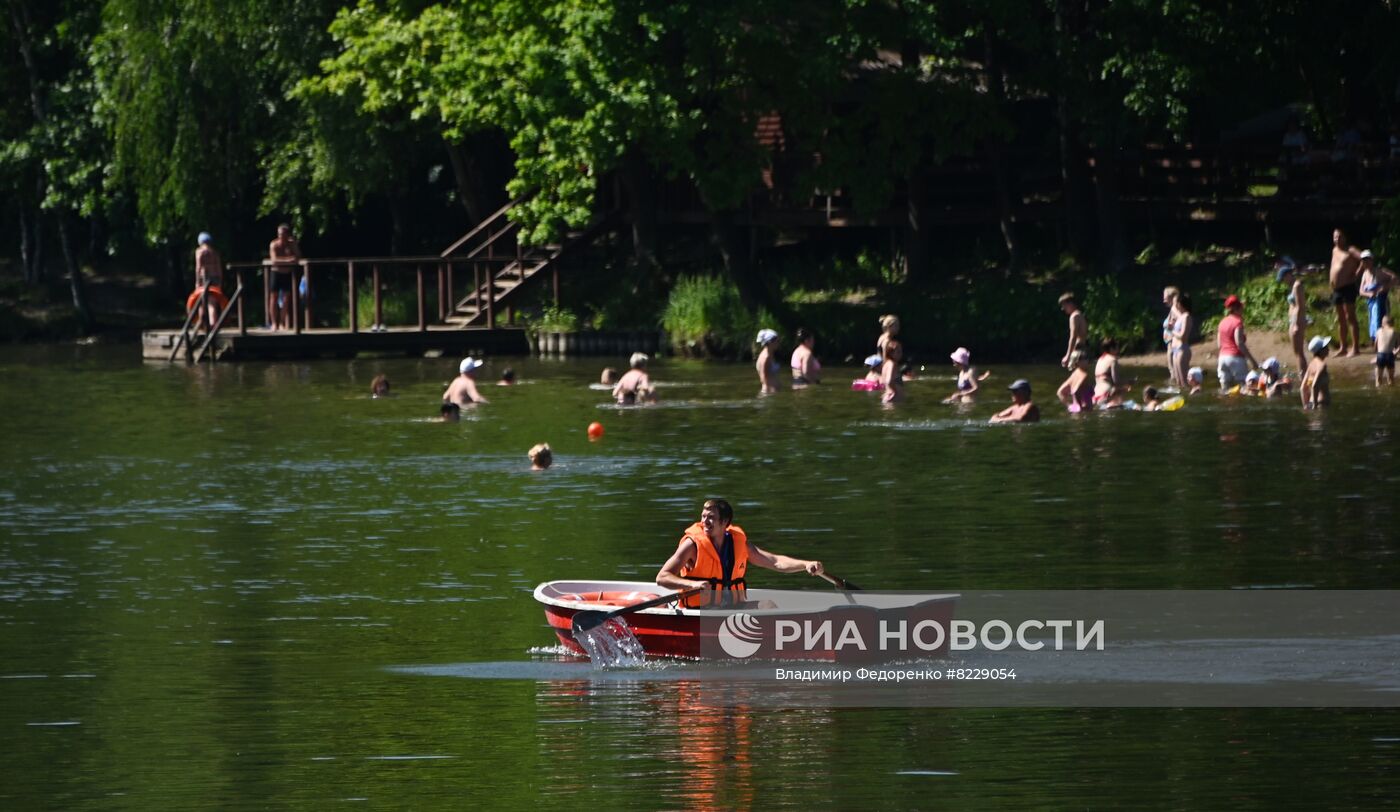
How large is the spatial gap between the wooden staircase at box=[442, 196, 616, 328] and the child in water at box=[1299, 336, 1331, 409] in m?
20.6

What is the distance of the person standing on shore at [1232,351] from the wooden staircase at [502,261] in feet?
60.1

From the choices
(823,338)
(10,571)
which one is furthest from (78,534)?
(823,338)

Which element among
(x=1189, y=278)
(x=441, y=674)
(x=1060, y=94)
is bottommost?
(x=441, y=674)

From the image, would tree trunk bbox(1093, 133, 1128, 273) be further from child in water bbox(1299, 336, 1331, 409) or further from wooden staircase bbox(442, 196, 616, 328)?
wooden staircase bbox(442, 196, 616, 328)

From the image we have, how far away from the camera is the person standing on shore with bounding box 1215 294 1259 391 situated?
36.0 m

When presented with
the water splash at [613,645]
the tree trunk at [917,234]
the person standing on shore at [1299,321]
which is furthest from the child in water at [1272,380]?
the water splash at [613,645]

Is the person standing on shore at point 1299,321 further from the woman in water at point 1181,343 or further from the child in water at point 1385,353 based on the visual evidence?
the woman in water at point 1181,343

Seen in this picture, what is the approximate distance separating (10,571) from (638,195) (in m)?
A: 30.4

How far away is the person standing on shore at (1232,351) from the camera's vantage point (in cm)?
3597

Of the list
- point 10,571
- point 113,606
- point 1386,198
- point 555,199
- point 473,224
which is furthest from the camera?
point 473,224

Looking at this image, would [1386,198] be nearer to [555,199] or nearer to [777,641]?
[555,199]

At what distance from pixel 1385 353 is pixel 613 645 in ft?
71.9

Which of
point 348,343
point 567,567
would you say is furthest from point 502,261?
point 567,567

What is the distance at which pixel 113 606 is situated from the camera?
20344 millimetres
